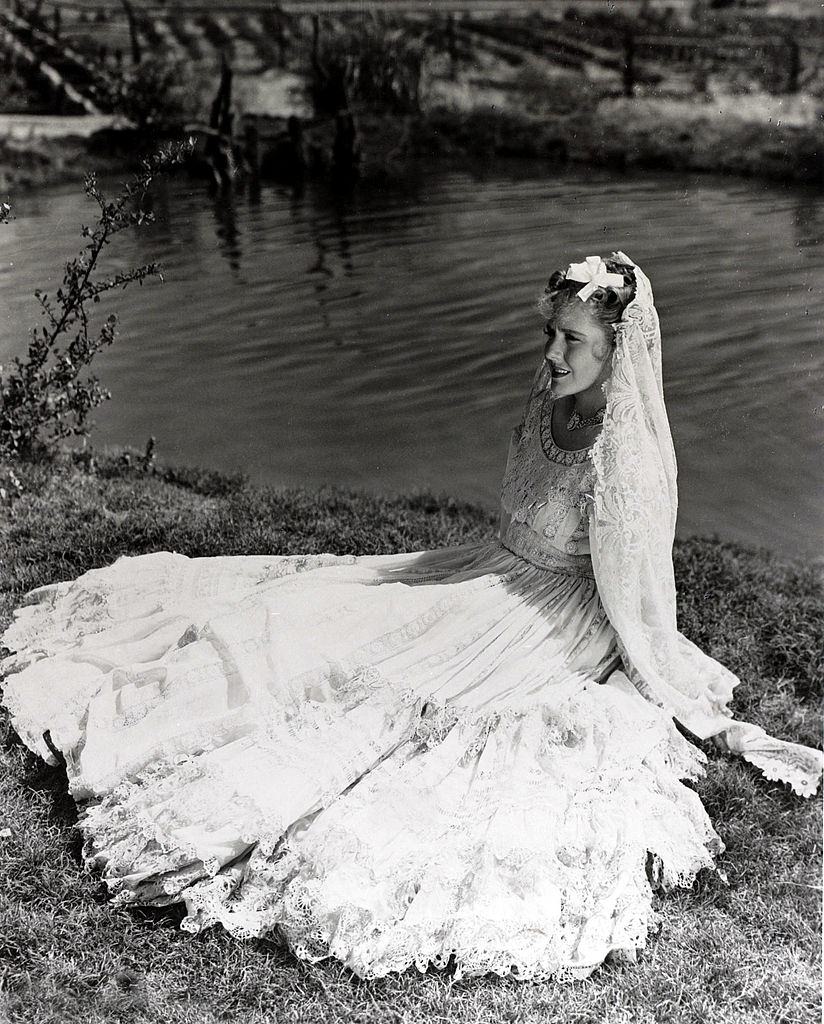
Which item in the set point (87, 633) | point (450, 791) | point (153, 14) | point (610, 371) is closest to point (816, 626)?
point (610, 371)

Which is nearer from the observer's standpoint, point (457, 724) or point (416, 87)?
point (457, 724)

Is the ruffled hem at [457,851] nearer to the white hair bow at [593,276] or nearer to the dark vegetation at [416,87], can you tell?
the white hair bow at [593,276]

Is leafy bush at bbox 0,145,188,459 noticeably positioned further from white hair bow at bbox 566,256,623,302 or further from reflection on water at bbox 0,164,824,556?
white hair bow at bbox 566,256,623,302

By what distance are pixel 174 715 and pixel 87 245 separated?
250 centimetres

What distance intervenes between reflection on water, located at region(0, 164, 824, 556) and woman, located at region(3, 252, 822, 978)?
53.8 inches

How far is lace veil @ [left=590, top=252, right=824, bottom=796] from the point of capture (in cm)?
250

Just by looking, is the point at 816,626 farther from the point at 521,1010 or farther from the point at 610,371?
the point at 521,1010

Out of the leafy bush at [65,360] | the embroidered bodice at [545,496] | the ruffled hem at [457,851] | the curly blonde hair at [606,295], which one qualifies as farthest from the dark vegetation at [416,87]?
the ruffled hem at [457,851]

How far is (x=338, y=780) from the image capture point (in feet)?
7.77

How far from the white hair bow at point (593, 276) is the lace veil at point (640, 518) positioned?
0.07 metres

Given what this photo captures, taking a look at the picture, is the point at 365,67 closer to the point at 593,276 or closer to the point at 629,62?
the point at 629,62

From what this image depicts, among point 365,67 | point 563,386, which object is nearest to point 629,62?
point 365,67

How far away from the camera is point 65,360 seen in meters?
4.20

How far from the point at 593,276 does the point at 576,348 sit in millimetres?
209
